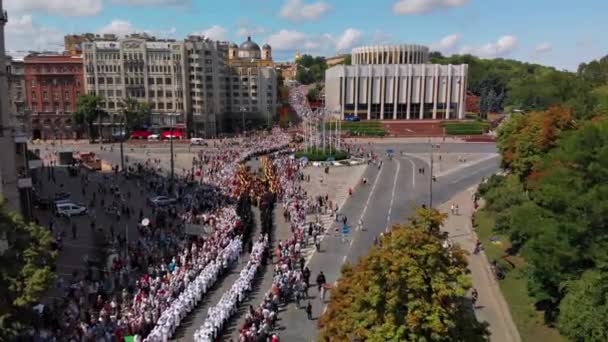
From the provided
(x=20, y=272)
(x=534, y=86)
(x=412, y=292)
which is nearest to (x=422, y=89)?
(x=534, y=86)

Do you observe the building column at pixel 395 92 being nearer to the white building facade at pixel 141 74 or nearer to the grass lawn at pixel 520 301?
the white building facade at pixel 141 74

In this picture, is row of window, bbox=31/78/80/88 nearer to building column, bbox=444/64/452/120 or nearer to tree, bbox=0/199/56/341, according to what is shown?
building column, bbox=444/64/452/120

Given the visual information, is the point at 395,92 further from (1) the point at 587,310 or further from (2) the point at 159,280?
(1) the point at 587,310

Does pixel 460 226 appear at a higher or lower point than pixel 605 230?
lower

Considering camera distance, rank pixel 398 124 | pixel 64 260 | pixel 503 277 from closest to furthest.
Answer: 1. pixel 503 277
2. pixel 64 260
3. pixel 398 124

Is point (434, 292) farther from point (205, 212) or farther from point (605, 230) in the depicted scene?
point (205, 212)

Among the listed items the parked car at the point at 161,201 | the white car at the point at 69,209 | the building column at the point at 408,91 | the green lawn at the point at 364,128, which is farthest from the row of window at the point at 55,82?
the building column at the point at 408,91

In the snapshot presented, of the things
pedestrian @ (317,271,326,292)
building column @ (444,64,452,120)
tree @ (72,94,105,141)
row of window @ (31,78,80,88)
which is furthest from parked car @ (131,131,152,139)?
pedestrian @ (317,271,326,292)

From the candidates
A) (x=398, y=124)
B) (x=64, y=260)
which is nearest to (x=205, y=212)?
(x=64, y=260)
